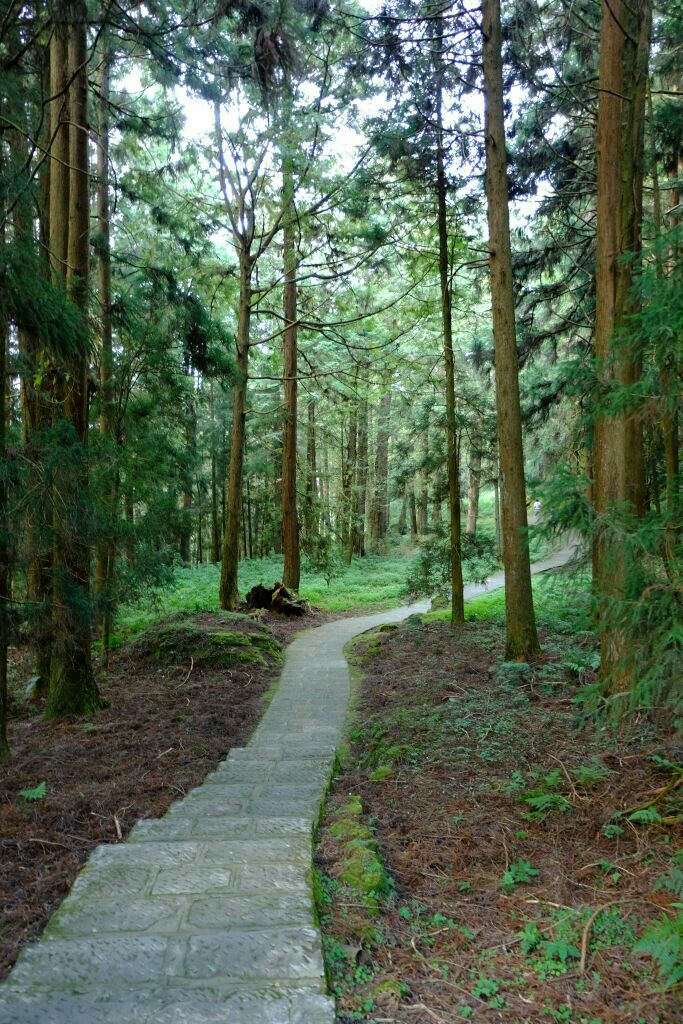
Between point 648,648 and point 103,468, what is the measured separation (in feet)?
19.1

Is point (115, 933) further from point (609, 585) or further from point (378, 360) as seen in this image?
point (378, 360)

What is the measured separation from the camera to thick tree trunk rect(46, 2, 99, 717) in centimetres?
577

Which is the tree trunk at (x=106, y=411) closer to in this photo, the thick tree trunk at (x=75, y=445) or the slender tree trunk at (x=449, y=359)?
the thick tree trunk at (x=75, y=445)

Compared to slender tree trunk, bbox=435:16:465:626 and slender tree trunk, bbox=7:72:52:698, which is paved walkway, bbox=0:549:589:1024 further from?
slender tree trunk, bbox=435:16:465:626

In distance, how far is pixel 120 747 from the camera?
6.15m

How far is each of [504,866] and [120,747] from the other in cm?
394

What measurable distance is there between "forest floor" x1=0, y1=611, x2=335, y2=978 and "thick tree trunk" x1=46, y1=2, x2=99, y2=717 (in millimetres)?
404

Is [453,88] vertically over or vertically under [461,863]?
over

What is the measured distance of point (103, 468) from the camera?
7.03m

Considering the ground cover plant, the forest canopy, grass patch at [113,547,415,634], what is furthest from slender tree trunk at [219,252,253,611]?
the ground cover plant

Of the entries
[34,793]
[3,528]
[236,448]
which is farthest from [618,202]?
[236,448]

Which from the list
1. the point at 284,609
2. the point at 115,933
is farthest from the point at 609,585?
the point at 284,609

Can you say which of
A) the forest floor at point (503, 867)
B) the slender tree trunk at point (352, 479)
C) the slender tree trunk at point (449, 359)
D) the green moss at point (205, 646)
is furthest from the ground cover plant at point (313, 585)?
the forest floor at point (503, 867)

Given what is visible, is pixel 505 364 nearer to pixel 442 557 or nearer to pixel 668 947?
pixel 442 557
